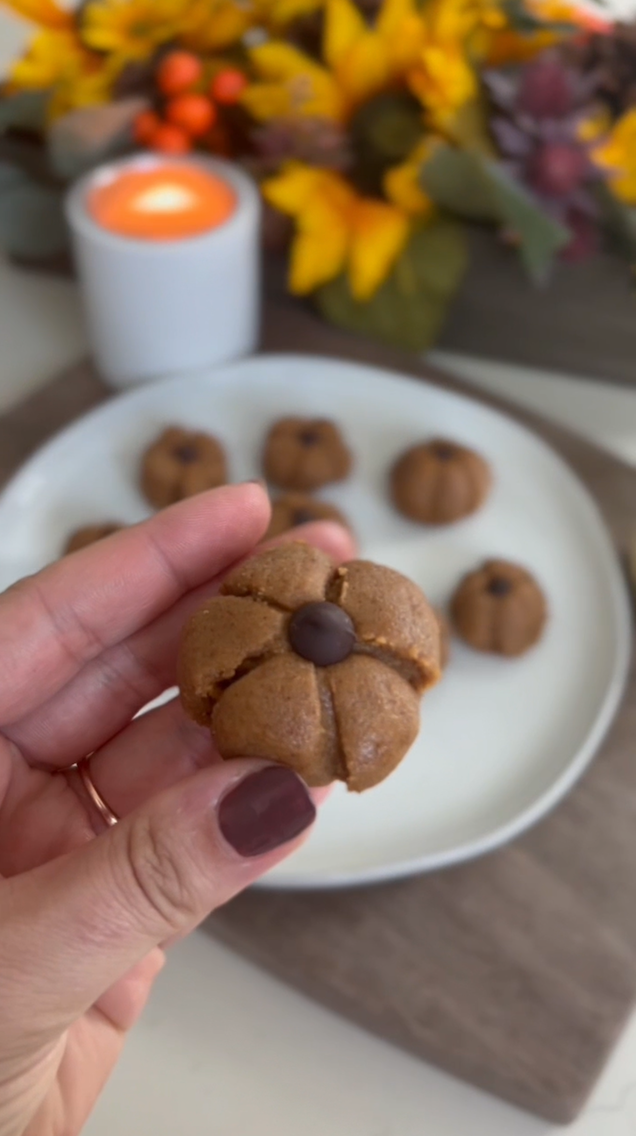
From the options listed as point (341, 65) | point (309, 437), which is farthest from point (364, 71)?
point (309, 437)

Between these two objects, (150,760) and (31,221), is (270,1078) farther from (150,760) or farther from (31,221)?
(31,221)

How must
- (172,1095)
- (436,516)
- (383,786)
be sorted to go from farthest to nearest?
(436,516) → (383,786) → (172,1095)

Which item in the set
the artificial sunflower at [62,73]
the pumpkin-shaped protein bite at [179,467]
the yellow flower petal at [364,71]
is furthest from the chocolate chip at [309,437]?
the artificial sunflower at [62,73]

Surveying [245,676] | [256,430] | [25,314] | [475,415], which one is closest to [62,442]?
[256,430]

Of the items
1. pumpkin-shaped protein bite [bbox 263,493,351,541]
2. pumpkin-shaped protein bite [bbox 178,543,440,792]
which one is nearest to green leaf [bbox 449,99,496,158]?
pumpkin-shaped protein bite [bbox 263,493,351,541]

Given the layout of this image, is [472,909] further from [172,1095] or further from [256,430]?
[256,430]

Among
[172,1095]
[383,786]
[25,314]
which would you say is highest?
[25,314]
